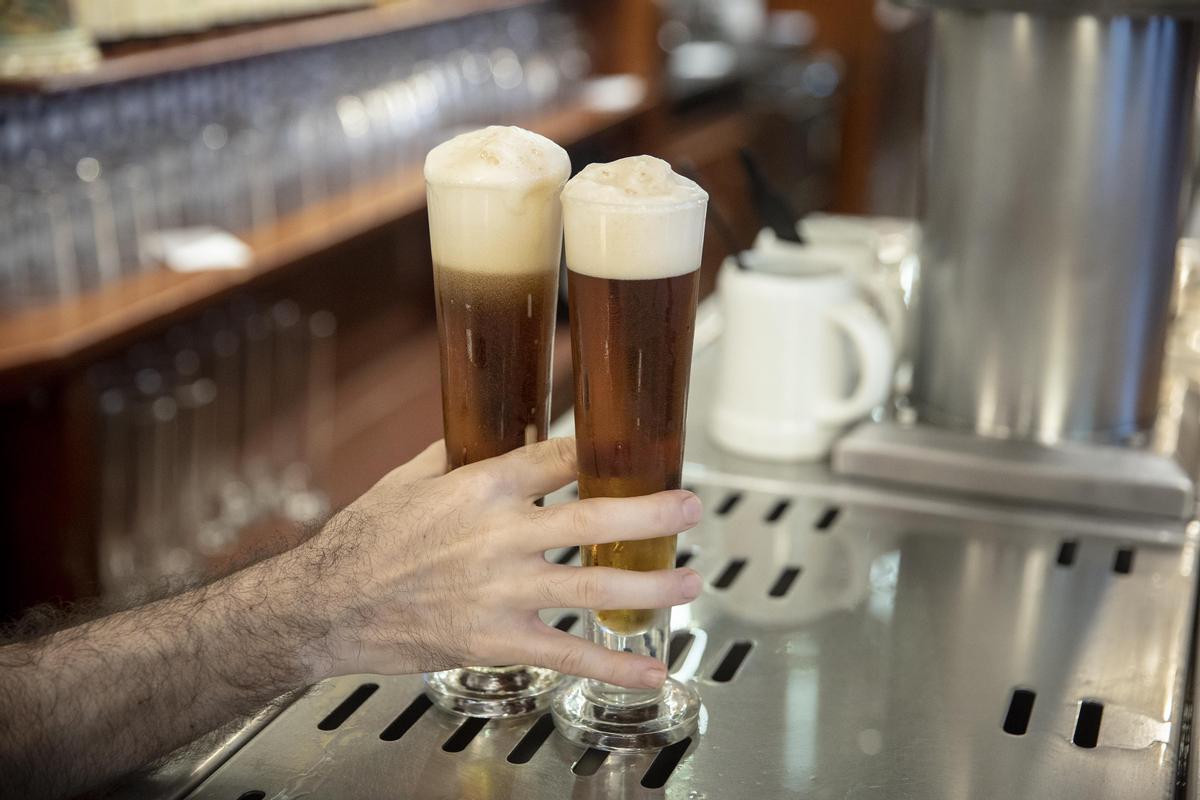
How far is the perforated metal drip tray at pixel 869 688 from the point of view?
3.00 ft

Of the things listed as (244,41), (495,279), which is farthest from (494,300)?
(244,41)

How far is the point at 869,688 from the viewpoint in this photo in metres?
1.05

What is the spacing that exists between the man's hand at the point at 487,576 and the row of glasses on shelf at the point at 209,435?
4.81 feet

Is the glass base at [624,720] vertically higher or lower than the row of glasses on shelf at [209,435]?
higher

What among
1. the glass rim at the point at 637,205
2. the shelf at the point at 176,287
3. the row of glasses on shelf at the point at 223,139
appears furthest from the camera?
the row of glasses on shelf at the point at 223,139

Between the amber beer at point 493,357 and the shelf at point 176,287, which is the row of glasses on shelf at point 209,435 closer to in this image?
the shelf at point 176,287

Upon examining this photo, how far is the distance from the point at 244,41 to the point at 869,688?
91.8 inches

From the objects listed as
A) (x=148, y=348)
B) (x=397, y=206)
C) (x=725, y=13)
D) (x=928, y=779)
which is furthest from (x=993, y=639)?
(x=725, y=13)

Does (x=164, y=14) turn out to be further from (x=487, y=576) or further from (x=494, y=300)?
(x=487, y=576)

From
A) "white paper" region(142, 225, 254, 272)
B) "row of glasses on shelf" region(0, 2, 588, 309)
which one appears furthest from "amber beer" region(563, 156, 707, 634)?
"white paper" region(142, 225, 254, 272)

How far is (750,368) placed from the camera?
1.48 metres

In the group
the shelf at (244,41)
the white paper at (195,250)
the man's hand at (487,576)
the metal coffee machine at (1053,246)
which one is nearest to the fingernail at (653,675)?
the man's hand at (487,576)

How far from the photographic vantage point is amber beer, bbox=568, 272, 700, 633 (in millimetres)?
884

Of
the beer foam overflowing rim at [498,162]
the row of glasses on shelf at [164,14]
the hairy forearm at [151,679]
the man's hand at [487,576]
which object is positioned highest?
the row of glasses on shelf at [164,14]
